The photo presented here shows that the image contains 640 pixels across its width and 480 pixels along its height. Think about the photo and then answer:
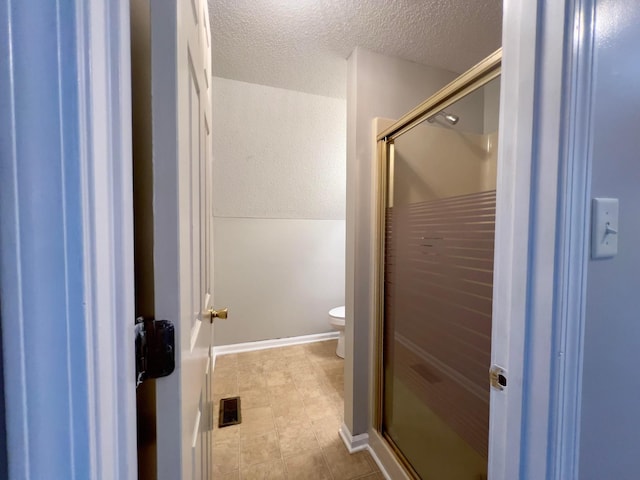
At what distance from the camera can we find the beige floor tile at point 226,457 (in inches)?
53.4

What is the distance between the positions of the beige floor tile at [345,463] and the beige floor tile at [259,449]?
282 mm

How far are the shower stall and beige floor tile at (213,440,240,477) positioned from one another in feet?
2.61

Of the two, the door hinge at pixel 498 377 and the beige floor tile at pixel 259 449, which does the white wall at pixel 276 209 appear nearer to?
the beige floor tile at pixel 259 449

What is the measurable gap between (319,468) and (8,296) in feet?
5.33

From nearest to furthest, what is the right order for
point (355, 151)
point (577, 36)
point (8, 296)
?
1. point (8, 296)
2. point (577, 36)
3. point (355, 151)

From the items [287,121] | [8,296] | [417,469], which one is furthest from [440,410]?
[287,121]

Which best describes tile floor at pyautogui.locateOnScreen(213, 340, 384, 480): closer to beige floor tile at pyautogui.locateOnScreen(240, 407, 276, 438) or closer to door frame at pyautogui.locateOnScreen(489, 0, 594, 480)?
beige floor tile at pyautogui.locateOnScreen(240, 407, 276, 438)

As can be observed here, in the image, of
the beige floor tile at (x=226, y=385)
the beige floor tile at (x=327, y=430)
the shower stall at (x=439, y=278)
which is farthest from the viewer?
the beige floor tile at (x=226, y=385)

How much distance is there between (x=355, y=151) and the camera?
1501 millimetres

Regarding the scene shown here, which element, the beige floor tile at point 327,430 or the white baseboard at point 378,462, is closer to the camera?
the white baseboard at point 378,462

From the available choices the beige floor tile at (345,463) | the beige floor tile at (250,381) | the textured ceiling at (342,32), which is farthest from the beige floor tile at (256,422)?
the textured ceiling at (342,32)

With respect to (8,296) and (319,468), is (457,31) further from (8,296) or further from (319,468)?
(319,468)

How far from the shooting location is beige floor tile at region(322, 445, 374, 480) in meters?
1.34

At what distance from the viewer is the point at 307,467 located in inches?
54.1
